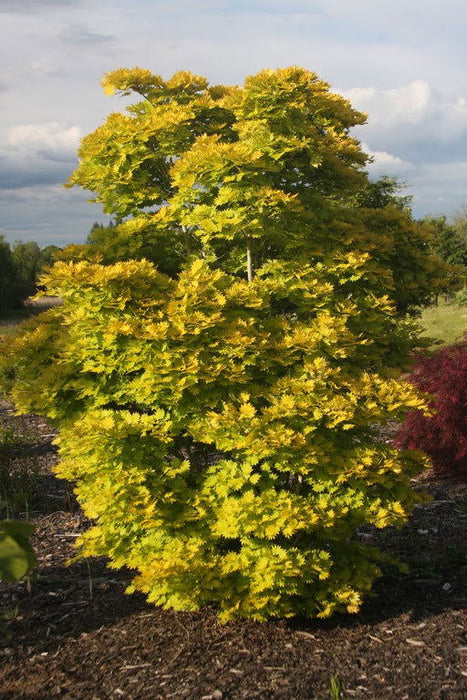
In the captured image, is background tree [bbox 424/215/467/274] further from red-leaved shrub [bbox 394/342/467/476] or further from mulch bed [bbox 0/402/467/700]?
mulch bed [bbox 0/402/467/700]

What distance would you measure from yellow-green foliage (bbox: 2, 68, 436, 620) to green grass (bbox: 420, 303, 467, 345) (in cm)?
1296

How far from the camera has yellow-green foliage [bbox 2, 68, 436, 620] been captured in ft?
14.7

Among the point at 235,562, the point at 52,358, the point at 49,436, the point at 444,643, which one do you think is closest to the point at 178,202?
the point at 52,358

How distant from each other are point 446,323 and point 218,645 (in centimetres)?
1880

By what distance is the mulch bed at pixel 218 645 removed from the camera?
4047 mm

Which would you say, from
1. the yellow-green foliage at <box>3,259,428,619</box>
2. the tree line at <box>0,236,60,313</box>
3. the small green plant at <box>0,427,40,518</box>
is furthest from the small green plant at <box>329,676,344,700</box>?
the tree line at <box>0,236,60,313</box>

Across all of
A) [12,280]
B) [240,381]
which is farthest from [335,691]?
[12,280]

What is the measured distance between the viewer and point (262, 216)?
494cm

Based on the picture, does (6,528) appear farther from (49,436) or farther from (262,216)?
(49,436)

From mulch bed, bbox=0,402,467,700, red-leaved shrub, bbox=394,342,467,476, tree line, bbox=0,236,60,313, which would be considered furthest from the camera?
tree line, bbox=0,236,60,313

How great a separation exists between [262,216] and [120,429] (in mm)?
1874

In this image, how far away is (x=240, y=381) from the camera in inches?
176

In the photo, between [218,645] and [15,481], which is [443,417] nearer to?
[218,645]

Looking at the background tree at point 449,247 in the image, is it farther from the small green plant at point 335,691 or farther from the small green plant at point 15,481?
the small green plant at point 335,691
